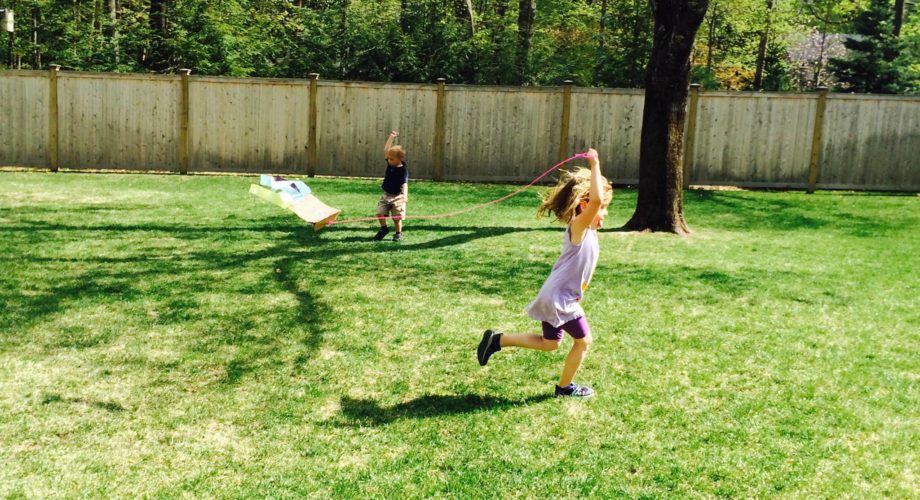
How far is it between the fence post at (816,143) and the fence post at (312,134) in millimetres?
9674

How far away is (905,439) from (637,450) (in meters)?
1.37

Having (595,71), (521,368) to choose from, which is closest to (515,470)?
(521,368)

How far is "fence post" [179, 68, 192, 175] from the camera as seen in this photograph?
1608cm

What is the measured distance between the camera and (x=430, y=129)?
16.5m

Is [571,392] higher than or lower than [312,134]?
lower

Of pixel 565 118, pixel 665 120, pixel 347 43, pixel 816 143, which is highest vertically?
pixel 347 43

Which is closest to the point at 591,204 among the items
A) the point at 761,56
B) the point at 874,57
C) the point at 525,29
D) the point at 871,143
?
the point at 871,143

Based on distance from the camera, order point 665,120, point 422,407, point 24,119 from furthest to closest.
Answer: point 24,119, point 665,120, point 422,407

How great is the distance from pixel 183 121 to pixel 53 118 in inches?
97.7

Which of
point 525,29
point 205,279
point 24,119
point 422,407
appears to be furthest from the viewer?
point 525,29

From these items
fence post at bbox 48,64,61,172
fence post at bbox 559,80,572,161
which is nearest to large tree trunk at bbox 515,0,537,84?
fence post at bbox 559,80,572,161

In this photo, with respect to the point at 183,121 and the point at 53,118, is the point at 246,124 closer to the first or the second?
the point at 183,121

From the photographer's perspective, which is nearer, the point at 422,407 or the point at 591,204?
the point at 591,204

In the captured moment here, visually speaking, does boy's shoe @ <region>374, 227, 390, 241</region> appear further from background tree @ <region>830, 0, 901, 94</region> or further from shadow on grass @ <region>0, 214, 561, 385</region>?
background tree @ <region>830, 0, 901, 94</region>
